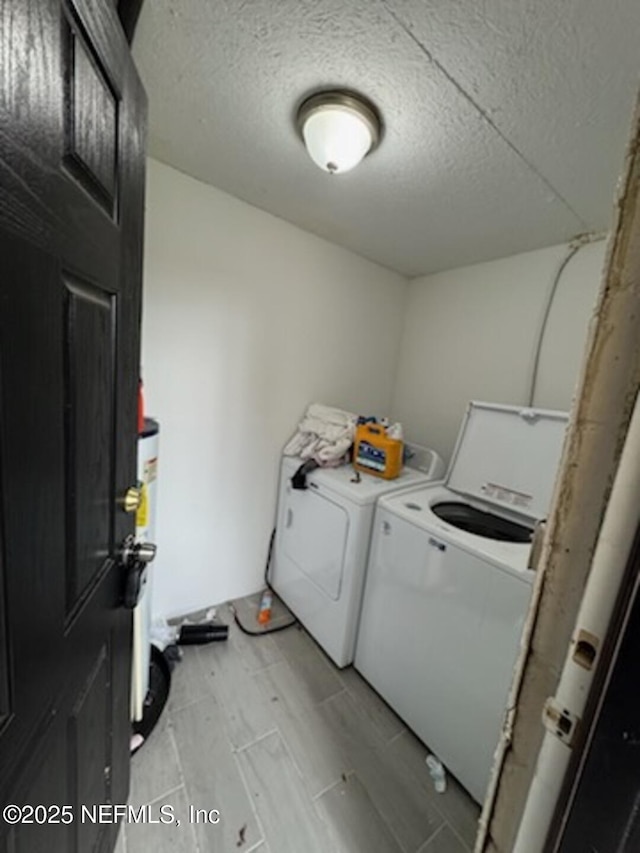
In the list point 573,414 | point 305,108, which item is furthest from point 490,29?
point 573,414

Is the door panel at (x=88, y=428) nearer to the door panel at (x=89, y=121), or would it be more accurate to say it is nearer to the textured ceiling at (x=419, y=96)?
the door panel at (x=89, y=121)

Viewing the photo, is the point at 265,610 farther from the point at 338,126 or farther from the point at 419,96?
the point at 419,96

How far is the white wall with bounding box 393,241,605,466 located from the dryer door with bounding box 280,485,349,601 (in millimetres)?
1021

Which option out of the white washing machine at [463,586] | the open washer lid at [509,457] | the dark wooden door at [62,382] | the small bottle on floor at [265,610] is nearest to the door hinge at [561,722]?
the dark wooden door at [62,382]

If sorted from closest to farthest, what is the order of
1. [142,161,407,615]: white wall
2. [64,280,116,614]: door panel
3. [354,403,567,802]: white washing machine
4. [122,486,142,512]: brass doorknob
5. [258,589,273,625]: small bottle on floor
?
1. [64,280,116,614]: door panel
2. [122,486,142,512]: brass doorknob
3. [354,403,567,802]: white washing machine
4. [142,161,407,615]: white wall
5. [258,589,273,625]: small bottle on floor

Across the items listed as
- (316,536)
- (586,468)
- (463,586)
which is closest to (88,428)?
(586,468)

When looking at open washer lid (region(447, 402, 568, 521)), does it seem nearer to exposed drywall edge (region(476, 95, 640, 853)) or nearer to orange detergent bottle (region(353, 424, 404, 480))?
orange detergent bottle (region(353, 424, 404, 480))

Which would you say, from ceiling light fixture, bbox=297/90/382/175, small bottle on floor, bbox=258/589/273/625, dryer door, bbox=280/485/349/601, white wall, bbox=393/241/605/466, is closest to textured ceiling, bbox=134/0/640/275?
ceiling light fixture, bbox=297/90/382/175

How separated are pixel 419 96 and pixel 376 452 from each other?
144cm

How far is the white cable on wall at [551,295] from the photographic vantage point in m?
1.65

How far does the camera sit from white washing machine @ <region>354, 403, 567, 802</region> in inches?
45.0

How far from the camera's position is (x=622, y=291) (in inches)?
14.6

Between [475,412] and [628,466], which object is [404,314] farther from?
[628,466]

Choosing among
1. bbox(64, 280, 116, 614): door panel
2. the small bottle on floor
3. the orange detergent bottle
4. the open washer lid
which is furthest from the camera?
the small bottle on floor
